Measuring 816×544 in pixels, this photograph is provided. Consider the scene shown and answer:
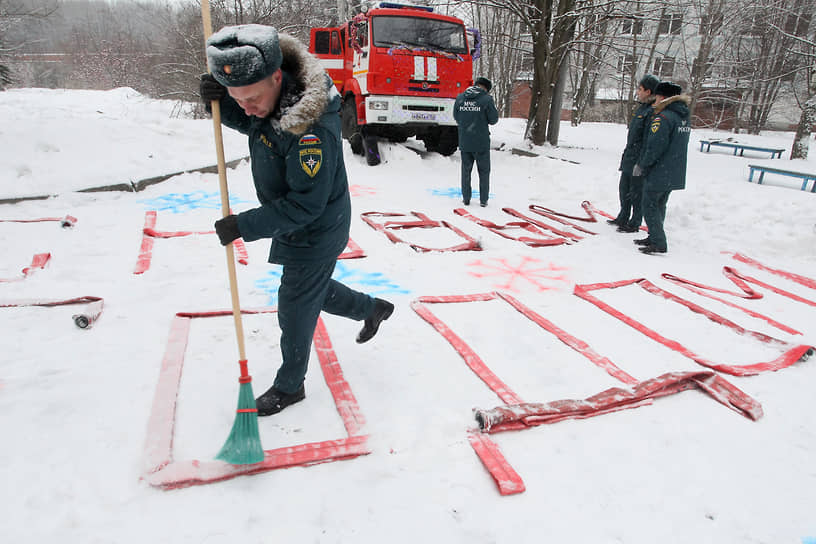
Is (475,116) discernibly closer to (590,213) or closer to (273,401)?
(590,213)

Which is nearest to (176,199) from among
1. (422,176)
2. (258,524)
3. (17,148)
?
(17,148)

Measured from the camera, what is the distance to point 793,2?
17750 millimetres

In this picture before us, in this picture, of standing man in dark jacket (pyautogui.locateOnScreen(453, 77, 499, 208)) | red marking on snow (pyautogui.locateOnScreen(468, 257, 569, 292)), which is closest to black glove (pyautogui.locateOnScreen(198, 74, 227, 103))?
red marking on snow (pyautogui.locateOnScreen(468, 257, 569, 292))

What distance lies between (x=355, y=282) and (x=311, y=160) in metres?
2.22

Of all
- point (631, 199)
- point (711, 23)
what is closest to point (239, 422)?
point (631, 199)

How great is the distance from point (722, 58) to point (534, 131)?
57.4ft

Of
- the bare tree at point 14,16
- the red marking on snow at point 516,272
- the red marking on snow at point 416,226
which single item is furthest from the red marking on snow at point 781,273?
the bare tree at point 14,16

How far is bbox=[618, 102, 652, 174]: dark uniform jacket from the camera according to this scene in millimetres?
5652

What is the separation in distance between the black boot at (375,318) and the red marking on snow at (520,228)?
2963 mm

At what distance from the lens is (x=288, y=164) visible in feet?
6.49

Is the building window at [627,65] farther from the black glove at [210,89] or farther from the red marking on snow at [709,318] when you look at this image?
the black glove at [210,89]

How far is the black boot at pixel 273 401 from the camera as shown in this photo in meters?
2.38

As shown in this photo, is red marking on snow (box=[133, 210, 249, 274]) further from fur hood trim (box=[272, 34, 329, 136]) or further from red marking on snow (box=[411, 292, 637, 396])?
fur hood trim (box=[272, 34, 329, 136])

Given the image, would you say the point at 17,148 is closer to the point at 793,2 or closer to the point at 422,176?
the point at 422,176
